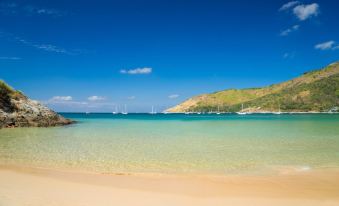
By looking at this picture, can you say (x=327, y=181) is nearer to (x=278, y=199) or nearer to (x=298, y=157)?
(x=278, y=199)

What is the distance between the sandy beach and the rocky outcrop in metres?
42.0

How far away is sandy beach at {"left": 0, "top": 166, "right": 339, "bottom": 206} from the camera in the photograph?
9.38 metres

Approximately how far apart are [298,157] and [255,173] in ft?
20.7

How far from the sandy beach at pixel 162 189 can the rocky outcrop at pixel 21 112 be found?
1652 inches

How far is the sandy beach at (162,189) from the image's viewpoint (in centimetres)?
938

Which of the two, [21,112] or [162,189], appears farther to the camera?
[21,112]

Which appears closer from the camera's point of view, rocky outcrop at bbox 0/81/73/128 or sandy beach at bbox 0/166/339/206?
sandy beach at bbox 0/166/339/206

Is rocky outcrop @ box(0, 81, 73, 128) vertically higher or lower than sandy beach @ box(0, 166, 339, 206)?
higher

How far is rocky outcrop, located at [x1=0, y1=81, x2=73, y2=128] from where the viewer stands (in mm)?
52094

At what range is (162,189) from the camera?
11.2 metres

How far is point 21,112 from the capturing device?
5569cm

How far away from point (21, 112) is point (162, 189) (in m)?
51.7

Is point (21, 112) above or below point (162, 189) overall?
above

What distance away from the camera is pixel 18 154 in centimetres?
2059
